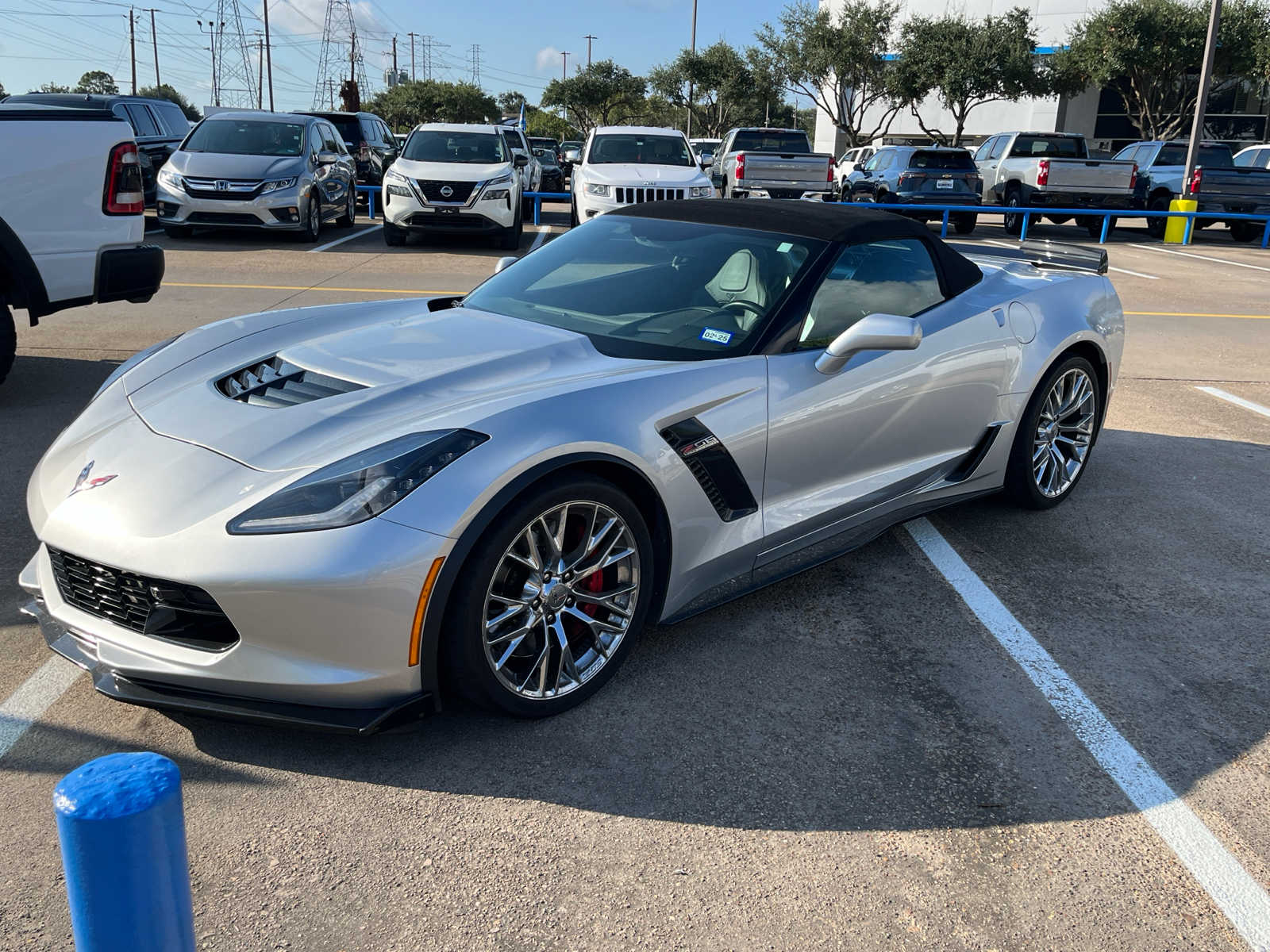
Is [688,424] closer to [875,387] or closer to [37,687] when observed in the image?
[875,387]

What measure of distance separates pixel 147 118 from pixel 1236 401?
1546 centimetres

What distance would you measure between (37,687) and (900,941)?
247cm

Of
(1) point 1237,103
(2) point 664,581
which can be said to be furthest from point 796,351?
(1) point 1237,103

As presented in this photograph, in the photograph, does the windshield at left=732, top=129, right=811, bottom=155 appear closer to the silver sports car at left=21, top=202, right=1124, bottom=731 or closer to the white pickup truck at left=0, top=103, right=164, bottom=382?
the white pickup truck at left=0, top=103, right=164, bottom=382

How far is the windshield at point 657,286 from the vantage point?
12.0 ft

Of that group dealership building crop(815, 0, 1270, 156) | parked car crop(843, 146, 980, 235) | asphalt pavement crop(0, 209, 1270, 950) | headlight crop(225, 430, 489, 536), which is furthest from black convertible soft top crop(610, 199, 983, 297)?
dealership building crop(815, 0, 1270, 156)

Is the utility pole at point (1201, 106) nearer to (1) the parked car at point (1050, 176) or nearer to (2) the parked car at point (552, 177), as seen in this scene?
(1) the parked car at point (1050, 176)

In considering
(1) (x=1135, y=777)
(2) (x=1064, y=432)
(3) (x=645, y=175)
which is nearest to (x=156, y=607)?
(1) (x=1135, y=777)

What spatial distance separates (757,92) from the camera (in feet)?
182

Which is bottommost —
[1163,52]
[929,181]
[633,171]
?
[633,171]

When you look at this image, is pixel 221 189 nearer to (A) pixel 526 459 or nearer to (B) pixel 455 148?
(B) pixel 455 148

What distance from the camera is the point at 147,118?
54.4ft

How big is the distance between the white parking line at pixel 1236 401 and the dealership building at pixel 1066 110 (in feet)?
143

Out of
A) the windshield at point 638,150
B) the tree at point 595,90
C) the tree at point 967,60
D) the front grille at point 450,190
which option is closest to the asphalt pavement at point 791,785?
the front grille at point 450,190
